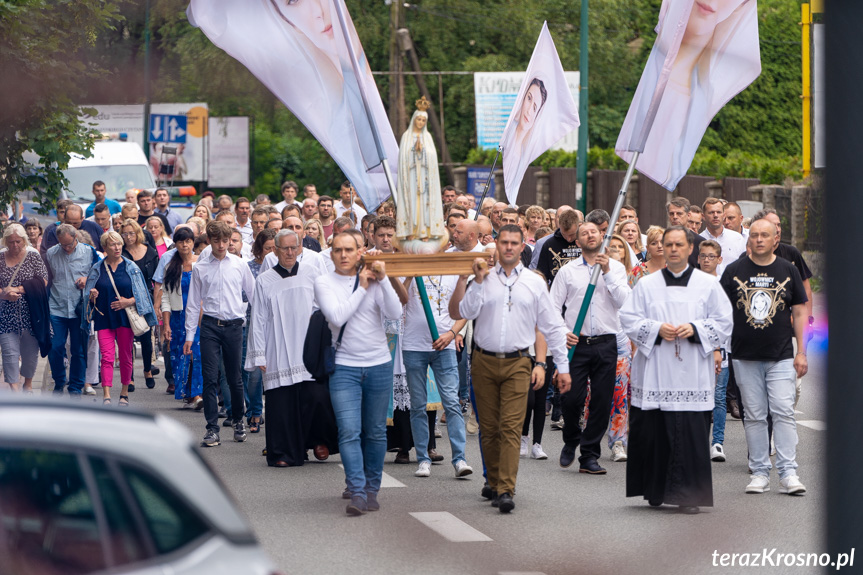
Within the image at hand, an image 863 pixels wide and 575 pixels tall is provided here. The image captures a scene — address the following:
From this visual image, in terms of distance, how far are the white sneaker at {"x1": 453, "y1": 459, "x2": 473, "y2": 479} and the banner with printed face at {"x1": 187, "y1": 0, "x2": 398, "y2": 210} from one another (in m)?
2.03

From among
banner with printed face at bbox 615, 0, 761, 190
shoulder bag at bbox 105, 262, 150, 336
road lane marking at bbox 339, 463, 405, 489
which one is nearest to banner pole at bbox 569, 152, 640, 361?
banner with printed face at bbox 615, 0, 761, 190

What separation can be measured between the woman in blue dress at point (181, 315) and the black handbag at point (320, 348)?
14.4 feet

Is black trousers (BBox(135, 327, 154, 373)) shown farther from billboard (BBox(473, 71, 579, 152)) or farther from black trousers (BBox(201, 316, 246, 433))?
billboard (BBox(473, 71, 579, 152))

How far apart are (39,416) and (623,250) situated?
27.9 ft

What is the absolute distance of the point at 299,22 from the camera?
9055 millimetres

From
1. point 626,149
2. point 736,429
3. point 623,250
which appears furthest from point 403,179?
point 736,429

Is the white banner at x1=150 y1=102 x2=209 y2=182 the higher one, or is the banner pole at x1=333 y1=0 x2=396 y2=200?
the white banner at x1=150 y1=102 x2=209 y2=182

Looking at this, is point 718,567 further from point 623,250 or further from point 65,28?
point 65,28

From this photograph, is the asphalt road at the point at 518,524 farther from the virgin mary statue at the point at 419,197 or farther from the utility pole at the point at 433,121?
the utility pole at the point at 433,121

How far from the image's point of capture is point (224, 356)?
11.4 meters

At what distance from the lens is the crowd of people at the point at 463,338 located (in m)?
8.30

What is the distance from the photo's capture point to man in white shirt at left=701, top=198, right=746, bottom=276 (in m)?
12.3

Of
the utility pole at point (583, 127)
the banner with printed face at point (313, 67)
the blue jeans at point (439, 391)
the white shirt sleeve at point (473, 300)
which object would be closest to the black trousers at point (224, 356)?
the blue jeans at point (439, 391)

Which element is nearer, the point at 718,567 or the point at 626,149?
the point at 718,567
